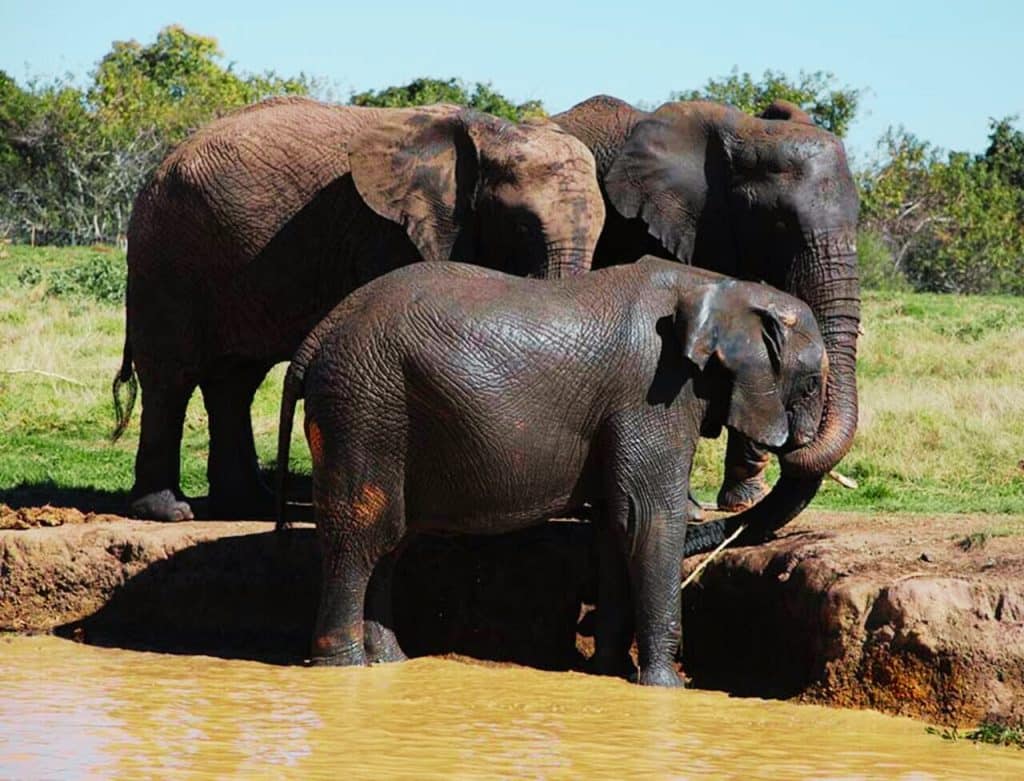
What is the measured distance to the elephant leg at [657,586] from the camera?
927 centimetres

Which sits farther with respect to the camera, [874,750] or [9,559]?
[9,559]

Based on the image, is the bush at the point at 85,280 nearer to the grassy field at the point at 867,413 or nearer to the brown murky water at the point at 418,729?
the grassy field at the point at 867,413

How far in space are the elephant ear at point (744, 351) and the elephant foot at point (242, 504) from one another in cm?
369

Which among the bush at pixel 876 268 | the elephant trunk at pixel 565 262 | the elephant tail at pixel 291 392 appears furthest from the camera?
the bush at pixel 876 268

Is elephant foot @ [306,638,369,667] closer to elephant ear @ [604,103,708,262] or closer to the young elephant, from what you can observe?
the young elephant

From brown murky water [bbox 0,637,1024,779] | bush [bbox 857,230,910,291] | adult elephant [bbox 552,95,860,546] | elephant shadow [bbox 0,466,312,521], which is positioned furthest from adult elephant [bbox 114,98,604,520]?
bush [bbox 857,230,910,291]

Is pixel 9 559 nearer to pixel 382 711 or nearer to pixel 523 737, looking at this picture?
pixel 382 711

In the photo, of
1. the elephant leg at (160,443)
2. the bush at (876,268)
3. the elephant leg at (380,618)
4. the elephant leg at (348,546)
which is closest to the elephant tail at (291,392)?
the elephant leg at (348,546)

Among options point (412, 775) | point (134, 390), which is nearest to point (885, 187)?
point (134, 390)

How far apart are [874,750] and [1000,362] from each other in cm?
1064

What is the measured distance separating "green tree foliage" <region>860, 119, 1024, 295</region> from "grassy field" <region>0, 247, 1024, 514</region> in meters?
14.8

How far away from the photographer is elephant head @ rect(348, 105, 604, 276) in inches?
416

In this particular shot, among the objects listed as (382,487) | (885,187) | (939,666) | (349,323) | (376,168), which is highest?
(885,187)

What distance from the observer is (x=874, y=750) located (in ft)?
26.1
